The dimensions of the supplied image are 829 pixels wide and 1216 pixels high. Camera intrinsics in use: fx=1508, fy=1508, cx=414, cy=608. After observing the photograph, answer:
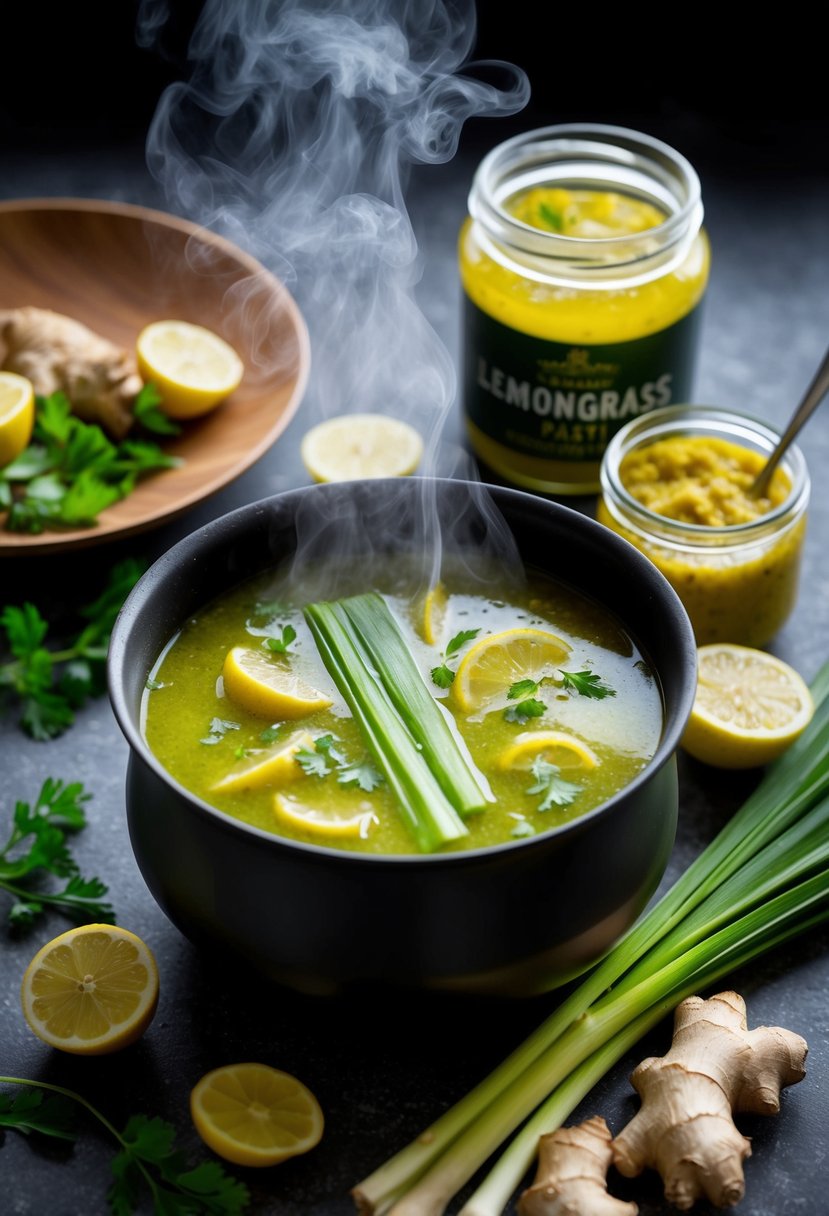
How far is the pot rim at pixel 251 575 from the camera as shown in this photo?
1638 mm

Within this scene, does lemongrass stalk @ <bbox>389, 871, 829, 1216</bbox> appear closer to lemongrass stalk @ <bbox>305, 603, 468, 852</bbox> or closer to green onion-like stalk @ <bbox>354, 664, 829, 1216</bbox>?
green onion-like stalk @ <bbox>354, 664, 829, 1216</bbox>

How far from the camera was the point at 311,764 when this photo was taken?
1911mm

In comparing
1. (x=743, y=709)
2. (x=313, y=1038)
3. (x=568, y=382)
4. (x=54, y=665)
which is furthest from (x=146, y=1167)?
(x=568, y=382)

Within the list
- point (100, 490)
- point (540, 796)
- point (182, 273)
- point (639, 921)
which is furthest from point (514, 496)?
point (182, 273)

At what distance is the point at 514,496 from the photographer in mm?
2123

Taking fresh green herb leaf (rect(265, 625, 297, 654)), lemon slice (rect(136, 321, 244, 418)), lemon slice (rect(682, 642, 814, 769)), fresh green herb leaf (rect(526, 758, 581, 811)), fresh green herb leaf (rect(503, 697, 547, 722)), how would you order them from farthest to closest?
lemon slice (rect(136, 321, 244, 418))
lemon slice (rect(682, 642, 814, 769))
fresh green herb leaf (rect(265, 625, 297, 654))
fresh green herb leaf (rect(503, 697, 547, 722))
fresh green herb leaf (rect(526, 758, 581, 811))

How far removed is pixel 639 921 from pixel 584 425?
3.33ft

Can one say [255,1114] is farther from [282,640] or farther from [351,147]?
[351,147]

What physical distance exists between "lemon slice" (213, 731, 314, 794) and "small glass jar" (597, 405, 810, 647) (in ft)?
2.66

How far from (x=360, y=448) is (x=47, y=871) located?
1.00m

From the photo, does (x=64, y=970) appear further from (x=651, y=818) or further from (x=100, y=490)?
(x=100, y=490)

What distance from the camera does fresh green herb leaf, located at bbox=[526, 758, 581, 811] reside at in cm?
187

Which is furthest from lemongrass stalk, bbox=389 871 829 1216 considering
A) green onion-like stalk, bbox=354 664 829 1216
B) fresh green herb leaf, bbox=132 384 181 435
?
fresh green herb leaf, bbox=132 384 181 435

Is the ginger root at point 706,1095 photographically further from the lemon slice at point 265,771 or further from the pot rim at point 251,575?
the lemon slice at point 265,771
